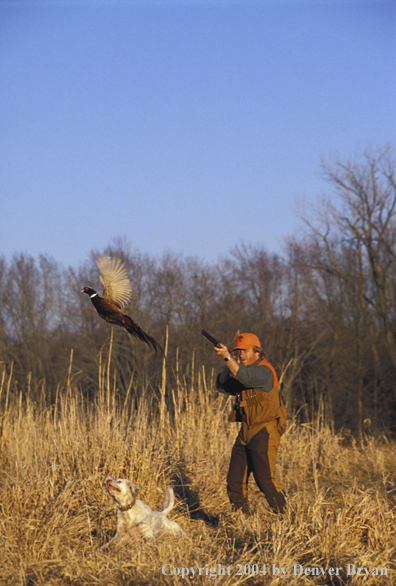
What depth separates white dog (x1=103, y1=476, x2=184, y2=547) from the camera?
352 cm

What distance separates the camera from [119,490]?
3.52 meters

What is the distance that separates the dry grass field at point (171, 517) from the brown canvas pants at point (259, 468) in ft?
0.46

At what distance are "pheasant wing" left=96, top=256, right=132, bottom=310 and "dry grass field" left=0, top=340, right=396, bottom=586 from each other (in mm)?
1513

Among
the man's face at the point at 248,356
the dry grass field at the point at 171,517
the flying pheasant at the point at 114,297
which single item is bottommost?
the dry grass field at the point at 171,517

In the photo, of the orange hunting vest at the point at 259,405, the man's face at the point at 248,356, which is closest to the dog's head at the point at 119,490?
the orange hunting vest at the point at 259,405

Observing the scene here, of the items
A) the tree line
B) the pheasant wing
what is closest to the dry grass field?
the pheasant wing

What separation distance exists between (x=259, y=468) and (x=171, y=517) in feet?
2.83

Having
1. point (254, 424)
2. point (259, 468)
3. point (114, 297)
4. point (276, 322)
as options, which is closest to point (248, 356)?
point (254, 424)

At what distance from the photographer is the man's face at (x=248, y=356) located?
177 inches

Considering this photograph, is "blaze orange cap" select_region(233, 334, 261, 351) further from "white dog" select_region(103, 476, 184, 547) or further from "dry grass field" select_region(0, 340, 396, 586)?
"white dog" select_region(103, 476, 184, 547)

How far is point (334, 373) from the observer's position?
22078 mm

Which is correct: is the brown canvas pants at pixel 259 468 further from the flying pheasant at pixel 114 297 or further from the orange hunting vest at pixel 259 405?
the flying pheasant at pixel 114 297

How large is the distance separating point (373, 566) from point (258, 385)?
4.96 ft

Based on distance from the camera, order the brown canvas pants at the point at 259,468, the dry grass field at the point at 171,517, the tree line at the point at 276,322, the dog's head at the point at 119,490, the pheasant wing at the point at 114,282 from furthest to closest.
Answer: the tree line at the point at 276,322 → the brown canvas pants at the point at 259,468 → the pheasant wing at the point at 114,282 → the dog's head at the point at 119,490 → the dry grass field at the point at 171,517
